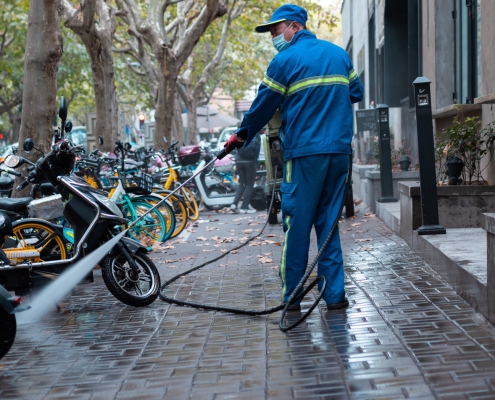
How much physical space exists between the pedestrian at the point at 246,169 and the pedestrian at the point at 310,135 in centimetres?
898

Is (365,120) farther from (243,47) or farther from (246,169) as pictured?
(243,47)

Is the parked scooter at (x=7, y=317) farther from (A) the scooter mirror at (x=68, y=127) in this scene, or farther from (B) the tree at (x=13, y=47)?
(B) the tree at (x=13, y=47)

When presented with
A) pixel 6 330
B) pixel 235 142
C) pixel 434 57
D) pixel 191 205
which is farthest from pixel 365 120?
pixel 6 330

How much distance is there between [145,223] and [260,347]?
221 inches

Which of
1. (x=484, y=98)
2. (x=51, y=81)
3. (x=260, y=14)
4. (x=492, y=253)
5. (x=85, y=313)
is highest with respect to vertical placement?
(x=260, y=14)

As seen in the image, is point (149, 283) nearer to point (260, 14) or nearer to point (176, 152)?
point (176, 152)

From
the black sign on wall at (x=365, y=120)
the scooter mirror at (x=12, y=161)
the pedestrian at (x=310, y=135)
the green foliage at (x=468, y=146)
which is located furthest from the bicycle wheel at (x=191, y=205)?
the pedestrian at (x=310, y=135)

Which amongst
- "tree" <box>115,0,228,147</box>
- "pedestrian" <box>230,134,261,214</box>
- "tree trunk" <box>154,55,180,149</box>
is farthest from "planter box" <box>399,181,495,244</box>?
"tree trunk" <box>154,55,180,149</box>

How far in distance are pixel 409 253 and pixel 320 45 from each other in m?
3.31

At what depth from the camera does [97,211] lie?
6770 millimetres

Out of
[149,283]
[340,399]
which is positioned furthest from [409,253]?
[340,399]

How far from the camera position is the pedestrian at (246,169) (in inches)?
594

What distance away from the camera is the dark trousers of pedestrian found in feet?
49.8

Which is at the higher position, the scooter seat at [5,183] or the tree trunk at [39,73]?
the tree trunk at [39,73]
